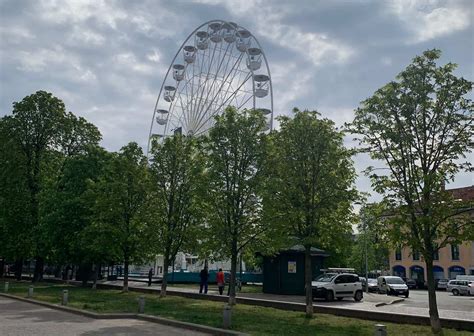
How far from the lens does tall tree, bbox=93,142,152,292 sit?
109 ft

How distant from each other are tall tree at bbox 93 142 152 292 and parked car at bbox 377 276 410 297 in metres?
21.6

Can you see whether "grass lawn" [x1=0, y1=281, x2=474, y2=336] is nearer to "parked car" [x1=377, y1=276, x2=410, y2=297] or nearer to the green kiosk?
the green kiosk

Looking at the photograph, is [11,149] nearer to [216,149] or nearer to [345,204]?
[216,149]

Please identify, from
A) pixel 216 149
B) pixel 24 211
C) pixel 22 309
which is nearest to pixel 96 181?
pixel 24 211

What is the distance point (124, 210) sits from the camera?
3456cm

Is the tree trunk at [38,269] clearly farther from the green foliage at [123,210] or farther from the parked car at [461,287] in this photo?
the parked car at [461,287]

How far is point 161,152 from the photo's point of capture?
106ft

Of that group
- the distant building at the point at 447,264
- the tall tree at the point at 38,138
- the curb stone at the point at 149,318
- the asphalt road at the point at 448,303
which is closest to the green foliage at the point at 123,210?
the tall tree at the point at 38,138

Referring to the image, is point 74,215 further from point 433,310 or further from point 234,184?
point 433,310

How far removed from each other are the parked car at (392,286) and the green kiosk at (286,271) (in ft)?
38.5

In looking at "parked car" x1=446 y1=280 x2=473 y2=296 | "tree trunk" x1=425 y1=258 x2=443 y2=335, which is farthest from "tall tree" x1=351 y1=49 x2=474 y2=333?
"parked car" x1=446 y1=280 x2=473 y2=296

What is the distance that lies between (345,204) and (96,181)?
75.4ft

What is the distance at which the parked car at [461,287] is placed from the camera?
48469mm

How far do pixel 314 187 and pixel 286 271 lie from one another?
41.9ft
